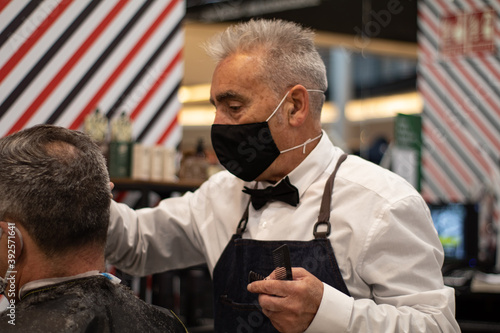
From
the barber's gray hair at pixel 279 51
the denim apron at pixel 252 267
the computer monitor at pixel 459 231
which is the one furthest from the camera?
the computer monitor at pixel 459 231

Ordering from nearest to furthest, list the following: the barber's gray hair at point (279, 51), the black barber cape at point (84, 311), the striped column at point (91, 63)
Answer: the black barber cape at point (84, 311) → the barber's gray hair at point (279, 51) → the striped column at point (91, 63)

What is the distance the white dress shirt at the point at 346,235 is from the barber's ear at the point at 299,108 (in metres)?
0.14

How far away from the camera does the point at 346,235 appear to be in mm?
1997

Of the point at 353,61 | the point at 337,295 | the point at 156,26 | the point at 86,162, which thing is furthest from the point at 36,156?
the point at 353,61

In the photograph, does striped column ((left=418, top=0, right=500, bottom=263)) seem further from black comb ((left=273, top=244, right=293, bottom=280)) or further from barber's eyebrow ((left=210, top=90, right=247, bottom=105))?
black comb ((left=273, top=244, right=293, bottom=280))

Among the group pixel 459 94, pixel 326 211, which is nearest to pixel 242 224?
pixel 326 211

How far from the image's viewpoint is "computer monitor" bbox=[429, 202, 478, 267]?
4.64 metres

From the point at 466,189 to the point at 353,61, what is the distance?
231 cm

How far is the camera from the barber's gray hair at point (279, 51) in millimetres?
2107

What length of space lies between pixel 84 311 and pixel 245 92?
3.09 ft

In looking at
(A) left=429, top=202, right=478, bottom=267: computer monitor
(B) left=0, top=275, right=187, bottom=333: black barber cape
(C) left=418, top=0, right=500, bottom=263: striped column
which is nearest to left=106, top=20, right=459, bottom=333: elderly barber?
(B) left=0, top=275, right=187, bottom=333: black barber cape

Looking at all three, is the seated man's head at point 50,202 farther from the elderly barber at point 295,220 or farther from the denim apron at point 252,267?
the denim apron at point 252,267

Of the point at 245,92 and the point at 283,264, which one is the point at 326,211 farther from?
the point at 245,92

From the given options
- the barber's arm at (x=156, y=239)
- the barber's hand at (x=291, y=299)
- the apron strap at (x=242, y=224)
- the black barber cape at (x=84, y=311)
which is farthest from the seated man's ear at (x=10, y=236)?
the apron strap at (x=242, y=224)
